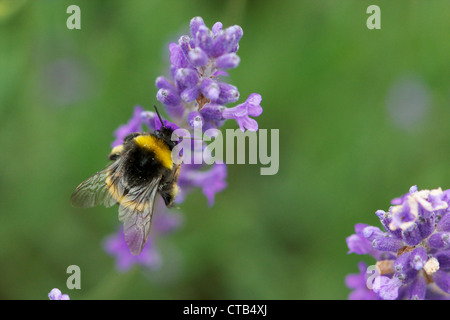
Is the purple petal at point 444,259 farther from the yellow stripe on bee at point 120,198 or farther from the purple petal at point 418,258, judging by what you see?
the yellow stripe on bee at point 120,198

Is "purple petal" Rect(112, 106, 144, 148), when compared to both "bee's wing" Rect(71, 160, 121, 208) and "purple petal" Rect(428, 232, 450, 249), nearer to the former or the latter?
"bee's wing" Rect(71, 160, 121, 208)

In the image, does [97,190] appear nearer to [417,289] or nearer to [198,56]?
[198,56]

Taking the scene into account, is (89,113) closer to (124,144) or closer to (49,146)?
(49,146)

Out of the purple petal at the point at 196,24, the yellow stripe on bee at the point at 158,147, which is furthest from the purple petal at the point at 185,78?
the yellow stripe on bee at the point at 158,147

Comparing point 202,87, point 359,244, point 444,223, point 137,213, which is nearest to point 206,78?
point 202,87

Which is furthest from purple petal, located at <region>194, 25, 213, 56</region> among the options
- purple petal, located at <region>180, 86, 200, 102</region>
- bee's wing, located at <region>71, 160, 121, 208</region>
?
bee's wing, located at <region>71, 160, 121, 208</region>

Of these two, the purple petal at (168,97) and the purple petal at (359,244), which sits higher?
the purple petal at (168,97)

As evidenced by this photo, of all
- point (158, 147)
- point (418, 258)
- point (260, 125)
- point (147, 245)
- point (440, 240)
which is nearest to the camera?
point (418, 258)
